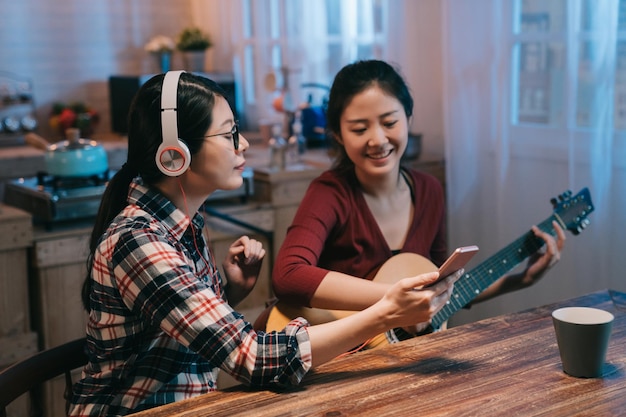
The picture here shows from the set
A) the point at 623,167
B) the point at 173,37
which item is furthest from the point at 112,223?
the point at 173,37

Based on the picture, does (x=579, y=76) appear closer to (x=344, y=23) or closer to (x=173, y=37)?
(x=344, y=23)

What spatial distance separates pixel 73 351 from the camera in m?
1.43

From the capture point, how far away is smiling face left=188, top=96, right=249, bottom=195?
1427 millimetres

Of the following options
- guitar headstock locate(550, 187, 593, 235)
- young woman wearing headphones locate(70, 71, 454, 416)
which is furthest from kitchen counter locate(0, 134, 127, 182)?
guitar headstock locate(550, 187, 593, 235)

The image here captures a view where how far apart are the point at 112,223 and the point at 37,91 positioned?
3.20 metres

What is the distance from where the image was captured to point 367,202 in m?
2.01

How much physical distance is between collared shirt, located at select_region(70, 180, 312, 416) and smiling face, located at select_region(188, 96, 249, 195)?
0.07 m

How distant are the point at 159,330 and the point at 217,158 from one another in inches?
12.3

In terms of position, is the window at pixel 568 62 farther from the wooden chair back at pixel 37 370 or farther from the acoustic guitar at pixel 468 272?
the wooden chair back at pixel 37 370

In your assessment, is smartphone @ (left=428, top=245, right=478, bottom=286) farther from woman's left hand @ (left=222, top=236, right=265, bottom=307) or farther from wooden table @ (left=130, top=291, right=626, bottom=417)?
woman's left hand @ (left=222, top=236, right=265, bottom=307)

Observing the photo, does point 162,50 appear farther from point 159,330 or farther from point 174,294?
point 174,294

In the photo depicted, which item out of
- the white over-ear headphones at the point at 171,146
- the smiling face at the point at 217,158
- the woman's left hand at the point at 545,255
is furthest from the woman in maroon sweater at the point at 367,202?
the white over-ear headphones at the point at 171,146

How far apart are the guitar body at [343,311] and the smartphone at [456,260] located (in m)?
0.53

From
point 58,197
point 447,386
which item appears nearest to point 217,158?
point 447,386
